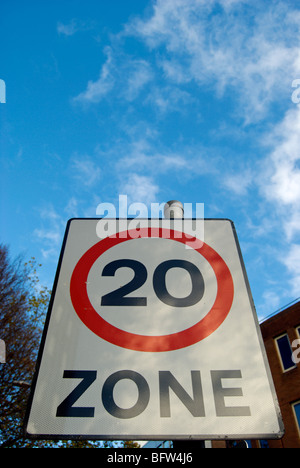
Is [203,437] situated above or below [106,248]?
below

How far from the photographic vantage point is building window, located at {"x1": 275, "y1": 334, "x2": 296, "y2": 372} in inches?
602

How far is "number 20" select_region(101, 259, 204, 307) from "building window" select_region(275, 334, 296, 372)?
15.8m

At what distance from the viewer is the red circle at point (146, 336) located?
1.27 metres

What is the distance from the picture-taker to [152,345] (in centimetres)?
126

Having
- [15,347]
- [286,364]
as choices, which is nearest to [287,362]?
[286,364]

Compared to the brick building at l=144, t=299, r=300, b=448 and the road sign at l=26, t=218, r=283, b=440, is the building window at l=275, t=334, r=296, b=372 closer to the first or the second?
the brick building at l=144, t=299, r=300, b=448

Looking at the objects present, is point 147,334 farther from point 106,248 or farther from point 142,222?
point 142,222

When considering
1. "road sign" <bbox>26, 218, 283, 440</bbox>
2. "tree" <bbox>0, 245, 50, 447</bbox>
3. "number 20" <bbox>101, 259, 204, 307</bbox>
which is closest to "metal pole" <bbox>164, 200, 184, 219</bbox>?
"road sign" <bbox>26, 218, 283, 440</bbox>

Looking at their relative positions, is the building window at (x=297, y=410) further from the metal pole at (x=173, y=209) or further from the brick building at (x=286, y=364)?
the metal pole at (x=173, y=209)

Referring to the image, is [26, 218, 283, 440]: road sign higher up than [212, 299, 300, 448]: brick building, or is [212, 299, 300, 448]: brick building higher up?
[212, 299, 300, 448]: brick building

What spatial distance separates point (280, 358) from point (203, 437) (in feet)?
54.2

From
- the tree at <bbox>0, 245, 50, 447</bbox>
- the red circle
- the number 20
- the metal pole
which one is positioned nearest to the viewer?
the red circle

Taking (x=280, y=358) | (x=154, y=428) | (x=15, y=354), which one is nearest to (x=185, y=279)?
(x=154, y=428)

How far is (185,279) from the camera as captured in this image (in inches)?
58.2
